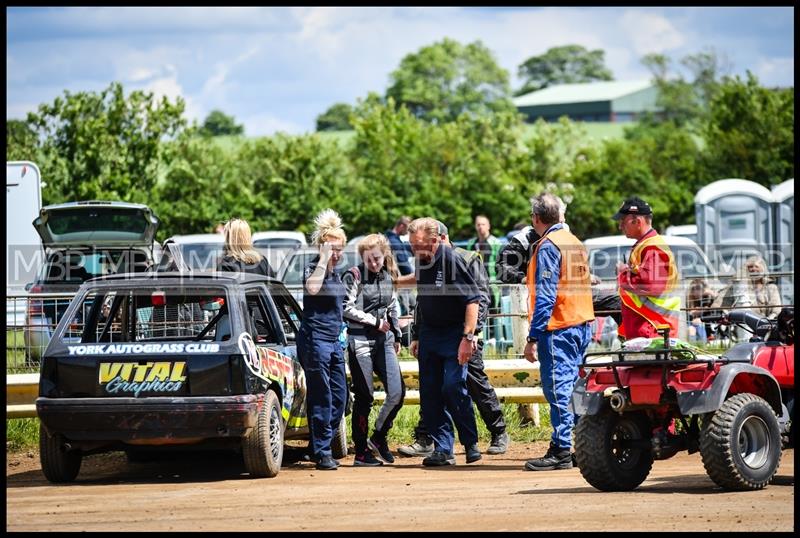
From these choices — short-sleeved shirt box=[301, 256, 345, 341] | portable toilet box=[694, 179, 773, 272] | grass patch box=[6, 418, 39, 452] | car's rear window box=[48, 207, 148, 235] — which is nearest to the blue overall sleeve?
short-sleeved shirt box=[301, 256, 345, 341]

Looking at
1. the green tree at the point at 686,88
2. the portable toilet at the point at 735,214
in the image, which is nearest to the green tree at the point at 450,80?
the green tree at the point at 686,88

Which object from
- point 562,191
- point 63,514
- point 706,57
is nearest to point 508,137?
point 562,191

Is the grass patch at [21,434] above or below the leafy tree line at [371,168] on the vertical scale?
below

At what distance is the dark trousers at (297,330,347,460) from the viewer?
34.3ft

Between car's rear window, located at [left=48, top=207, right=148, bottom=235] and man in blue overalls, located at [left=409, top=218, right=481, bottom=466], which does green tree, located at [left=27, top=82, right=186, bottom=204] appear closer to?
car's rear window, located at [left=48, top=207, right=148, bottom=235]

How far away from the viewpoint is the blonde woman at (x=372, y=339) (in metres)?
10.9

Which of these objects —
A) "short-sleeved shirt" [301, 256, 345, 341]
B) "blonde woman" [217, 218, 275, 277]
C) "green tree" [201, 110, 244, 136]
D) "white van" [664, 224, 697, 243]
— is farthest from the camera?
"green tree" [201, 110, 244, 136]

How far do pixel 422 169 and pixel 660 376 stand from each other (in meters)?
28.2

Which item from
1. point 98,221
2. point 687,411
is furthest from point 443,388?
point 98,221

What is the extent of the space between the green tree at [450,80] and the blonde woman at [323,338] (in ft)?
233

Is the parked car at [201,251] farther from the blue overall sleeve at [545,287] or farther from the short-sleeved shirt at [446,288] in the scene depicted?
the blue overall sleeve at [545,287]

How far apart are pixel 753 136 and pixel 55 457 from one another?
31167mm

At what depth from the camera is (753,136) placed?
37.6 meters

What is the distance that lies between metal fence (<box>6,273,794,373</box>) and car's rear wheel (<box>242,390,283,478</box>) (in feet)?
8.03
